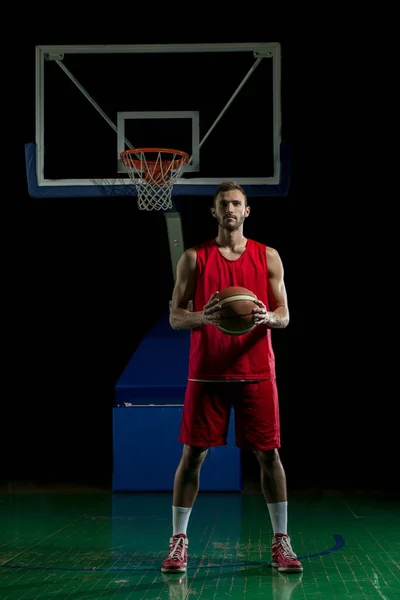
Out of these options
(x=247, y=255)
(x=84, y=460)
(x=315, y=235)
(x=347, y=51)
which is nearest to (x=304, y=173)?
(x=315, y=235)

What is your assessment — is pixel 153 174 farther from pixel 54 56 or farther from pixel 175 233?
pixel 54 56

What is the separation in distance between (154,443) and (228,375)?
2824 millimetres

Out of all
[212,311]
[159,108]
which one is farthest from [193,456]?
[159,108]

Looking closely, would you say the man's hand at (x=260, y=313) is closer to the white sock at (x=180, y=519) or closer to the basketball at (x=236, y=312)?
the basketball at (x=236, y=312)

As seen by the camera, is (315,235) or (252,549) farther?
(315,235)

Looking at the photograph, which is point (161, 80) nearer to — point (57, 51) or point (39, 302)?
point (57, 51)

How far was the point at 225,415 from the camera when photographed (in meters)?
3.95

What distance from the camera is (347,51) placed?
7.56m

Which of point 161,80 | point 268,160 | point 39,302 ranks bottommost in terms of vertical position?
point 39,302

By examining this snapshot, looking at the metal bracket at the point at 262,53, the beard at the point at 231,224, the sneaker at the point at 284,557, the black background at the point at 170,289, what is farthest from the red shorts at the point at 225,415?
the black background at the point at 170,289

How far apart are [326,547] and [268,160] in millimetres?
3373

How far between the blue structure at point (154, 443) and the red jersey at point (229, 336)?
8.66 ft

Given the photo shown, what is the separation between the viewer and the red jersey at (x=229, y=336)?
155 inches

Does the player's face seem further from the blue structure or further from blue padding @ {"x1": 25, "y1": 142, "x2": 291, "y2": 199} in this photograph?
the blue structure
